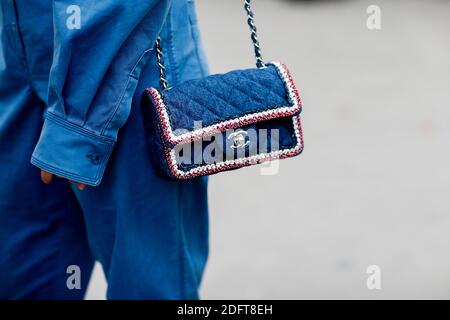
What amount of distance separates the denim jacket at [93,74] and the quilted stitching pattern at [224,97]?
8cm

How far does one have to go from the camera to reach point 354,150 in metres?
3.01

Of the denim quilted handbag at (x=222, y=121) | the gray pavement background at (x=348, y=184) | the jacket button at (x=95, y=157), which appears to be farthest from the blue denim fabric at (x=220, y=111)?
the gray pavement background at (x=348, y=184)

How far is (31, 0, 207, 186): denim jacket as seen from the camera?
1260mm

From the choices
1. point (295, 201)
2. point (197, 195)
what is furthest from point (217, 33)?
point (197, 195)

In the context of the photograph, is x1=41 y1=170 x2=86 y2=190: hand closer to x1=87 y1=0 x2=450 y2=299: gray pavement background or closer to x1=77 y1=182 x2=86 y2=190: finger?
x1=77 y1=182 x2=86 y2=190: finger

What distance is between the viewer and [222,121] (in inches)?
54.6

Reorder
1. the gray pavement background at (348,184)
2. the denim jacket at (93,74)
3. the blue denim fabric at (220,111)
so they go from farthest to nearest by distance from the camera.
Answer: the gray pavement background at (348,184) → the blue denim fabric at (220,111) → the denim jacket at (93,74)

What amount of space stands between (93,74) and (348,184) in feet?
5.46

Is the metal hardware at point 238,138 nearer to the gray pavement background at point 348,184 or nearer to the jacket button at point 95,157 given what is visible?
the jacket button at point 95,157

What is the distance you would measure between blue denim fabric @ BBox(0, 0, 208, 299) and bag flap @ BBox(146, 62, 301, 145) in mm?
63

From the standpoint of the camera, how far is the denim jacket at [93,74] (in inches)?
49.6

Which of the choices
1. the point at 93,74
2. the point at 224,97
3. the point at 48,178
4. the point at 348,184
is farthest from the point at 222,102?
the point at 348,184
